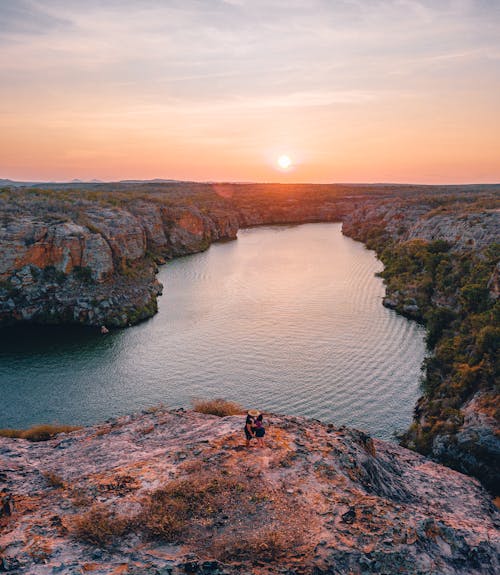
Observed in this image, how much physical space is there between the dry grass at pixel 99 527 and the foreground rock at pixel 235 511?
0.03m

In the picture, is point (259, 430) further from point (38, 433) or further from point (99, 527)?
point (38, 433)

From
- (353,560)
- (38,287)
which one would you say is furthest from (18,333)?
(353,560)

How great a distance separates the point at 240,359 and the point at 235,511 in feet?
82.0

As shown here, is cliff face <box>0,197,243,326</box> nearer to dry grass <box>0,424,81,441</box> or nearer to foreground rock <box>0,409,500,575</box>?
dry grass <box>0,424,81,441</box>

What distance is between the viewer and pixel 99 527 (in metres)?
12.3

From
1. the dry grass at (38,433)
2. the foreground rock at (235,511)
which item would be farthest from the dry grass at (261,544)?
the dry grass at (38,433)

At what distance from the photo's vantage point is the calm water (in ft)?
101

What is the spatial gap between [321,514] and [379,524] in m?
1.75

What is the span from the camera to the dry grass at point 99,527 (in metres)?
12.0

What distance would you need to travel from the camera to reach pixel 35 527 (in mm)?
12711

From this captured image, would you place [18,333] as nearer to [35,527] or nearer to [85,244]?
[85,244]

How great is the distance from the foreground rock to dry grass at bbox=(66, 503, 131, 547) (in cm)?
3

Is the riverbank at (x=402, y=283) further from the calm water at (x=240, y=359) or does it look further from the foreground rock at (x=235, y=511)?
the foreground rock at (x=235, y=511)

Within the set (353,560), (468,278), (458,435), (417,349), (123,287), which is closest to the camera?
(353,560)
